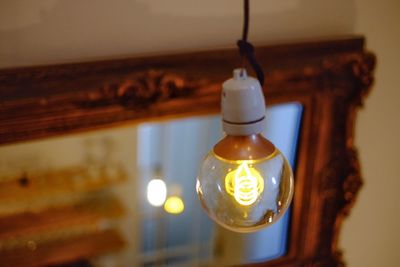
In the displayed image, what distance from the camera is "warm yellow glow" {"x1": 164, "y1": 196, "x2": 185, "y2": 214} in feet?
2.94

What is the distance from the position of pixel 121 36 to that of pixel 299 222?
0.49 m

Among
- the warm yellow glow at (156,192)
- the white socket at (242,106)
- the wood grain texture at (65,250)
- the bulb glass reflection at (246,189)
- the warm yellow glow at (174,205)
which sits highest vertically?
the white socket at (242,106)

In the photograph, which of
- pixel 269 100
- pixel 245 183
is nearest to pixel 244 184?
pixel 245 183

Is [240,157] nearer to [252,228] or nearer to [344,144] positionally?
[252,228]

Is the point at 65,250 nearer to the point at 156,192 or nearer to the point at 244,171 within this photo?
the point at 156,192

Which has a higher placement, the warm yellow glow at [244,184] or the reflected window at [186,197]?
the warm yellow glow at [244,184]

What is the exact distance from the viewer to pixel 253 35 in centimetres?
87

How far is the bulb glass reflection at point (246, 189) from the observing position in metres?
0.60

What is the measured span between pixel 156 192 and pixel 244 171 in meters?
0.30

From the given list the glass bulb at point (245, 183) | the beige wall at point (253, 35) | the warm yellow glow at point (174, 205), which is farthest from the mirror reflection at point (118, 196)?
the glass bulb at point (245, 183)

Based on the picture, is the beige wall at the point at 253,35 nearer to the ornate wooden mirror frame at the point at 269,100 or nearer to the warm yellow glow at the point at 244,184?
the ornate wooden mirror frame at the point at 269,100

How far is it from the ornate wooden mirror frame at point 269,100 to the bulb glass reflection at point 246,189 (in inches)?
8.2

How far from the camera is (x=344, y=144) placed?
0.97 m

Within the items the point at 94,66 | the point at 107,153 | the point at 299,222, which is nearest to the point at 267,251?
the point at 299,222
